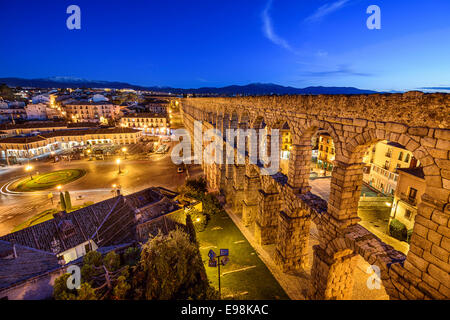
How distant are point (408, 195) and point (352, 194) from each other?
15.6 m

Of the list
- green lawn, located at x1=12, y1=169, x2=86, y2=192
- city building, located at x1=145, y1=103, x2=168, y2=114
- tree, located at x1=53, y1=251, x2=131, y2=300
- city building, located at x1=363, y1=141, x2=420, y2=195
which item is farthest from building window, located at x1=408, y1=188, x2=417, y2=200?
city building, located at x1=145, y1=103, x2=168, y2=114

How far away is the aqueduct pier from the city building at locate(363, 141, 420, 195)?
20.7 m

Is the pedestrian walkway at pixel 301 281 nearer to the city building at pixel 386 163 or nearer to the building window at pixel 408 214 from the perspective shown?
the building window at pixel 408 214

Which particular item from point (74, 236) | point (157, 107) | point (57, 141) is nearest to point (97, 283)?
point (74, 236)

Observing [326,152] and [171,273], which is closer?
[171,273]

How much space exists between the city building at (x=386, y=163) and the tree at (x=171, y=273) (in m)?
27.2

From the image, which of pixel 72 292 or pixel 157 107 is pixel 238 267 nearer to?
pixel 72 292

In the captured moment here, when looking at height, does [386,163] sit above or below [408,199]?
above

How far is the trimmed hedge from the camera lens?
65.9 feet

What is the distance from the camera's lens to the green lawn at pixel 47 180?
36.0m

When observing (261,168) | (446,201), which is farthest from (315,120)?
(261,168)

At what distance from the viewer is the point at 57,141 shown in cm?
5681

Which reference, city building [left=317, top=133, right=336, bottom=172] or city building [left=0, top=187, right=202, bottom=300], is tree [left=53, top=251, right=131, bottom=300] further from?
city building [left=317, top=133, right=336, bottom=172]
